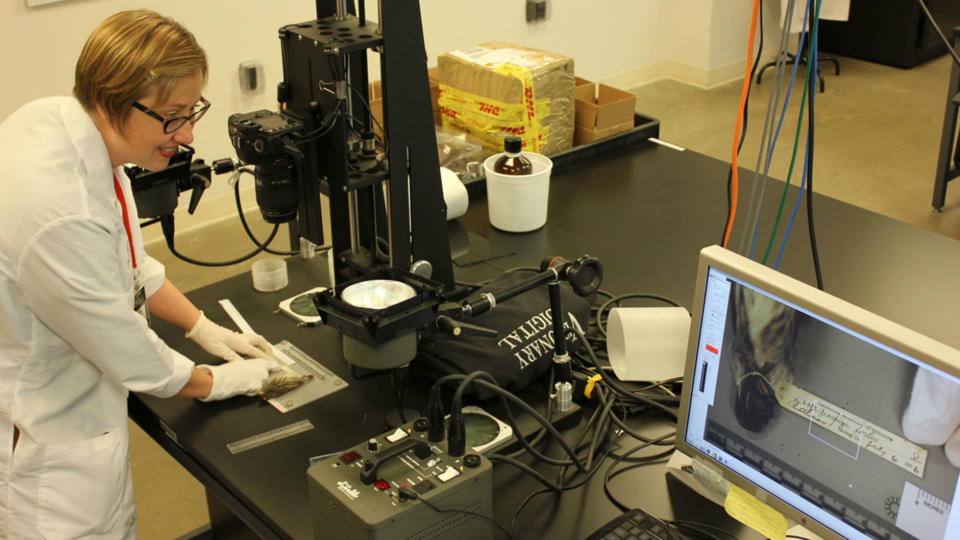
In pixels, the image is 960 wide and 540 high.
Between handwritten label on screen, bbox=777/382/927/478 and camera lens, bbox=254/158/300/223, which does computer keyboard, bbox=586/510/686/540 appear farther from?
camera lens, bbox=254/158/300/223

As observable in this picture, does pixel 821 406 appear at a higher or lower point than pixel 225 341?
higher

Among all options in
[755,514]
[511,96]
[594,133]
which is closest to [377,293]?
[755,514]

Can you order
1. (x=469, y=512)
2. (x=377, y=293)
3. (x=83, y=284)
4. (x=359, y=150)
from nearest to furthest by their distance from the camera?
(x=469, y=512) → (x=83, y=284) → (x=377, y=293) → (x=359, y=150)

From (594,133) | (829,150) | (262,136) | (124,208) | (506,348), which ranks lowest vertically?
(829,150)

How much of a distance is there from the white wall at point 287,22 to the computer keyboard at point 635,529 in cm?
170

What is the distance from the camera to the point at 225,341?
141 cm

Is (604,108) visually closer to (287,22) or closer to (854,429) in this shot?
(854,429)

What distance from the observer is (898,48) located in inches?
191

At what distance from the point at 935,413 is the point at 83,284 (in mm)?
1003

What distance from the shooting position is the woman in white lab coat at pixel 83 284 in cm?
107

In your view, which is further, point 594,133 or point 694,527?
point 594,133

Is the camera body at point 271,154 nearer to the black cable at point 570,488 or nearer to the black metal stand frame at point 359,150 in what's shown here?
the black metal stand frame at point 359,150

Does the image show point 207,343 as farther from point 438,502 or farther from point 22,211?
point 438,502

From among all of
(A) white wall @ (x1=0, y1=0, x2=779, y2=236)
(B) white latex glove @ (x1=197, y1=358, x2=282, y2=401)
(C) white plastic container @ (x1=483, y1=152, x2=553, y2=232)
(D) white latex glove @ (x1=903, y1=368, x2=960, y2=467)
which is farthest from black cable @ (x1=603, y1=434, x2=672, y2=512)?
(A) white wall @ (x1=0, y1=0, x2=779, y2=236)
